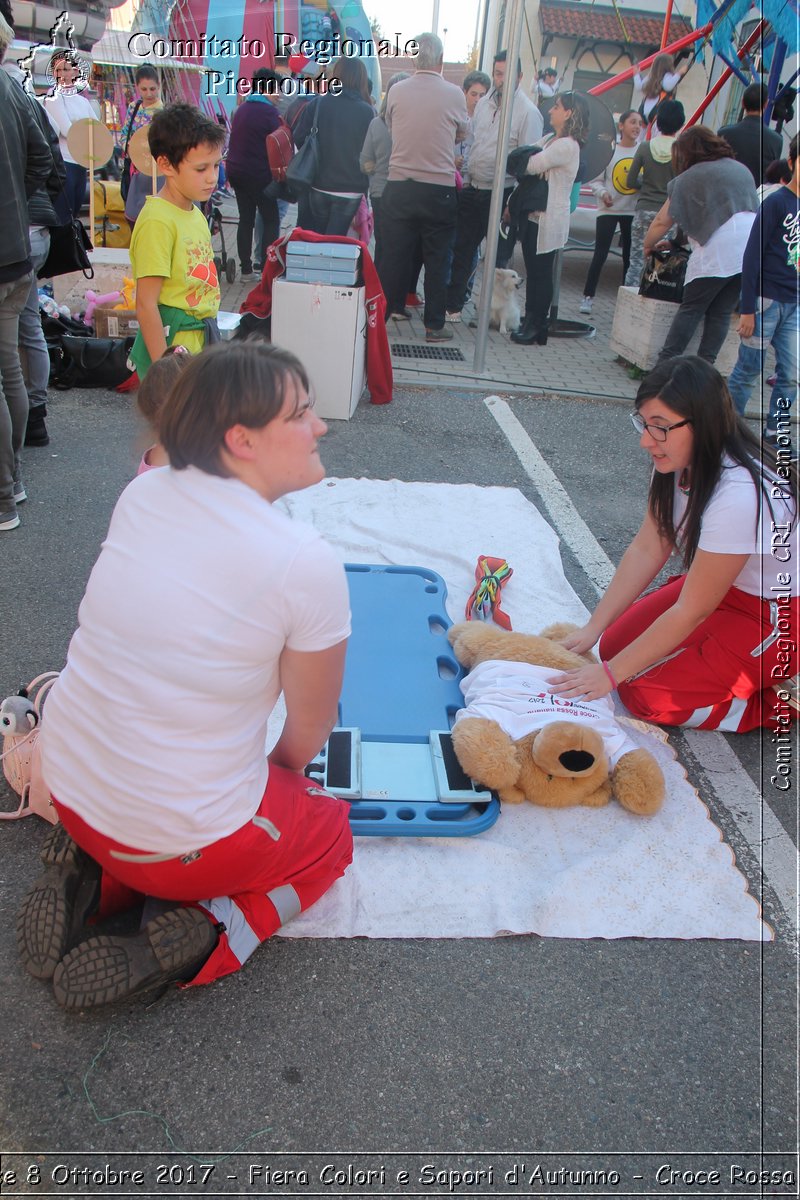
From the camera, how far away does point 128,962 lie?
5.62ft

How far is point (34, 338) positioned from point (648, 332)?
4.61 m

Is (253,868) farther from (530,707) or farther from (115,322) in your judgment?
(115,322)

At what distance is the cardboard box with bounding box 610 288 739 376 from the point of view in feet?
22.1

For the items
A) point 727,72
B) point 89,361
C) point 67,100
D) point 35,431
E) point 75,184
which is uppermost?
point 727,72

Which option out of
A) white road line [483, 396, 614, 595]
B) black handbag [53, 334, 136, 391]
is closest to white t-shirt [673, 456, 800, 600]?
white road line [483, 396, 614, 595]

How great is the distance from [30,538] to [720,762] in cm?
293

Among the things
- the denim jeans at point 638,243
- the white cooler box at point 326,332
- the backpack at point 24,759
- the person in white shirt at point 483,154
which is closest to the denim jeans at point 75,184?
the person in white shirt at point 483,154

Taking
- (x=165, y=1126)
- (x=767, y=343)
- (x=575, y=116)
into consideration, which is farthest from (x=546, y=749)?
(x=575, y=116)

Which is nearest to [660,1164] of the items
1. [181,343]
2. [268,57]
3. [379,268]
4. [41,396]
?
[181,343]

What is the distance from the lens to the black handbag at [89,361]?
553 cm

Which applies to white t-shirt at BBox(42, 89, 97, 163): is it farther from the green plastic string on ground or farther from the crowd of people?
the green plastic string on ground

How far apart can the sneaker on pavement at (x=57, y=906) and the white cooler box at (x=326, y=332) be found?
159 inches

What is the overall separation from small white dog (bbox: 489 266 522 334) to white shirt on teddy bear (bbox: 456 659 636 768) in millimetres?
5790

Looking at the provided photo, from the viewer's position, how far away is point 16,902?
80.4 inches
